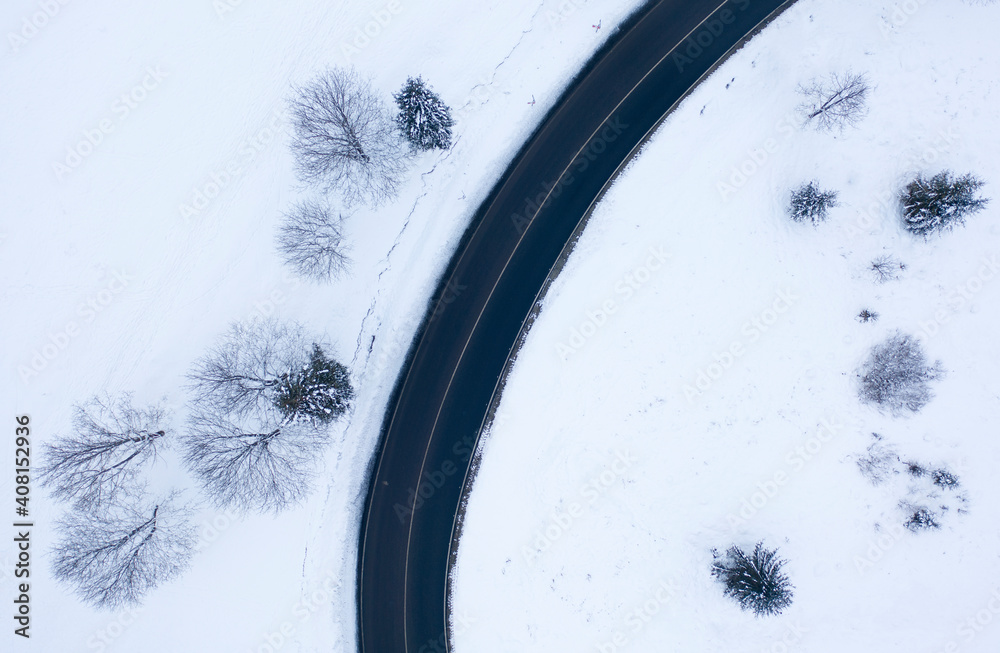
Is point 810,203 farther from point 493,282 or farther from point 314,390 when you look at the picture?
point 314,390

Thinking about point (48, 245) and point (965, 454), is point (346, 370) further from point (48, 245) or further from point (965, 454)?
point (965, 454)

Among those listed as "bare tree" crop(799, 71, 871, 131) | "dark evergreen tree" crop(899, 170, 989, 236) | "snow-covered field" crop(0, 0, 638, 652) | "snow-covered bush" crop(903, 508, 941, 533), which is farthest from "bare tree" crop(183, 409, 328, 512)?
"dark evergreen tree" crop(899, 170, 989, 236)

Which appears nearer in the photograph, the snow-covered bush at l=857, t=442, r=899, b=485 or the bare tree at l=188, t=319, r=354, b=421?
the bare tree at l=188, t=319, r=354, b=421

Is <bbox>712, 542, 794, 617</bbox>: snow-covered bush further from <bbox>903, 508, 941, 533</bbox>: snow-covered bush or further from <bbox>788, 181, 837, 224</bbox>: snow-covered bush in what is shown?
<bbox>788, 181, 837, 224</bbox>: snow-covered bush

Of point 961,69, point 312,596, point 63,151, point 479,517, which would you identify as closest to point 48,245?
point 63,151

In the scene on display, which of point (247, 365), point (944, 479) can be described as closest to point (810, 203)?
point (944, 479)

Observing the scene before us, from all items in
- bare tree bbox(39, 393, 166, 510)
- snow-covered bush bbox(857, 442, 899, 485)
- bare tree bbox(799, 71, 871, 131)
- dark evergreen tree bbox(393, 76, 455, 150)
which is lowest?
bare tree bbox(39, 393, 166, 510)

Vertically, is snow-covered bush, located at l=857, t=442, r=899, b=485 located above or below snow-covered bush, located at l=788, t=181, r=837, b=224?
below
